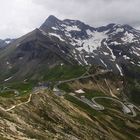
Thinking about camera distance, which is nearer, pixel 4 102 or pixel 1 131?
pixel 1 131

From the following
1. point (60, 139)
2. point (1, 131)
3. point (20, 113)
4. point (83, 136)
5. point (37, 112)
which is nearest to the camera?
point (1, 131)

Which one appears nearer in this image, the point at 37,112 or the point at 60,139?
the point at 60,139

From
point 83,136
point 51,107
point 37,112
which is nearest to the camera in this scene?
point 37,112

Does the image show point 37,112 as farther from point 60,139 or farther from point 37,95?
point 60,139

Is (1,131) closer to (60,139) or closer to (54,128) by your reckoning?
(60,139)

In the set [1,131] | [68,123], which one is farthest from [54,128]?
[1,131]

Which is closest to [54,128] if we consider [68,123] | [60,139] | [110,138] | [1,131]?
[60,139]

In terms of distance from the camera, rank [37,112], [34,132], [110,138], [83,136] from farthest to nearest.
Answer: [110,138], [83,136], [37,112], [34,132]

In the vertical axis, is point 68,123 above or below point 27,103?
below

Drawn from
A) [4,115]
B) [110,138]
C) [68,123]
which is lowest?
[110,138]
